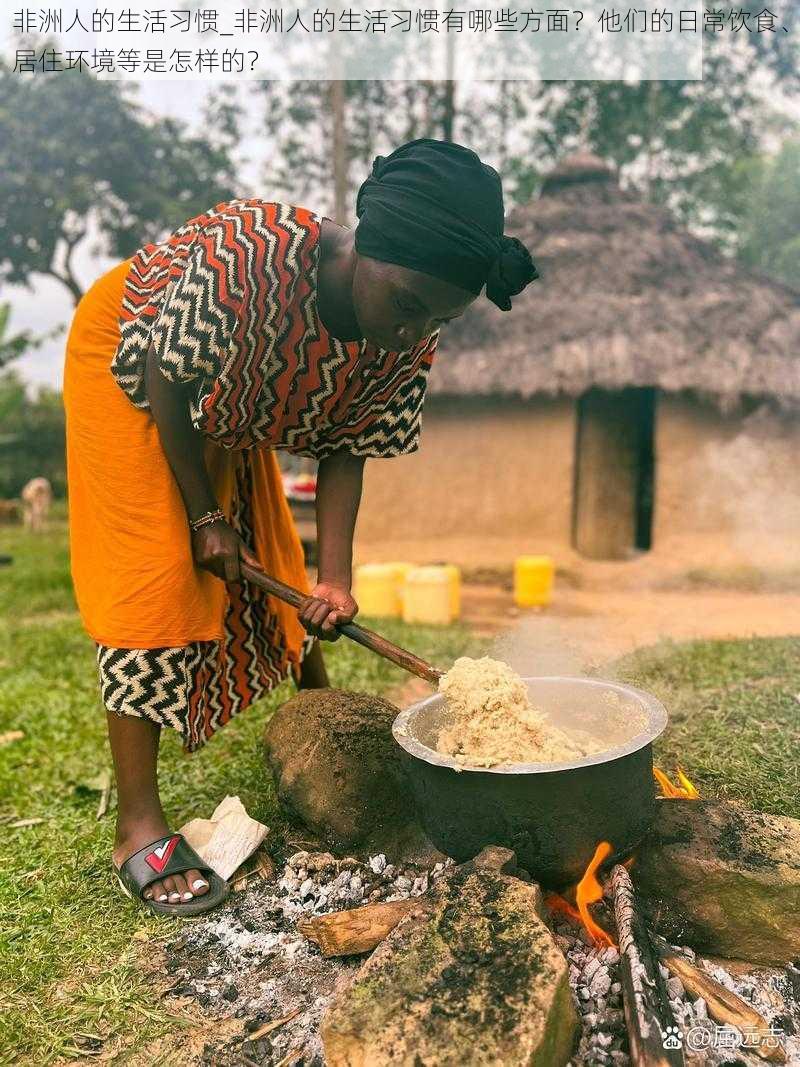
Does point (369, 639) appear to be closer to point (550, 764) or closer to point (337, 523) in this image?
point (337, 523)

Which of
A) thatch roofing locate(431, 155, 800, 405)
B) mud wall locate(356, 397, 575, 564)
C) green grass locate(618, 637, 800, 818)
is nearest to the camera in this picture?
green grass locate(618, 637, 800, 818)

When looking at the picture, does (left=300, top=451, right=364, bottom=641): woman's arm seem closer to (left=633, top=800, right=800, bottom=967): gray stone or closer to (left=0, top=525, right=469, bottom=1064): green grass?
(left=0, top=525, right=469, bottom=1064): green grass

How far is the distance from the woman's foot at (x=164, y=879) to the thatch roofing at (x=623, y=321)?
7619mm

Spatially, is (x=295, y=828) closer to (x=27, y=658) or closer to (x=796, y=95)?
(x=27, y=658)

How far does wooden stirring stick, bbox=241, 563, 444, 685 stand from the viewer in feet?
8.02

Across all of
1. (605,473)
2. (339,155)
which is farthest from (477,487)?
(339,155)

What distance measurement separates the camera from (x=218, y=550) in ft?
8.51

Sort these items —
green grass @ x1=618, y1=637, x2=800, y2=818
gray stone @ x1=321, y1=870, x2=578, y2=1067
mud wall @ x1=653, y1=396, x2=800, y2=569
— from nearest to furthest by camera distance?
1. gray stone @ x1=321, y1=870, x2=578, y2=1067
2. green grass @ x1=618, y1=637, x2=800, y2=818
3. mud wall @ x1=653, y1=396, x2=800, y2=569

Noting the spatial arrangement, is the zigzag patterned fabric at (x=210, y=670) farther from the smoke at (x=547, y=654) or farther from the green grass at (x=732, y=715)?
the green grass at (x=732, y=715)

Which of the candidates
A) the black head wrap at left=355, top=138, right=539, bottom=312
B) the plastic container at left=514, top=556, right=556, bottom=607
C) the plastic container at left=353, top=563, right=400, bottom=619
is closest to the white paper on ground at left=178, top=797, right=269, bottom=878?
the black head wrap at left=355, top=138, right=539, bottom=312

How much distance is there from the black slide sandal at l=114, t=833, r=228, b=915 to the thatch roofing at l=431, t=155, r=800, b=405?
7649mm

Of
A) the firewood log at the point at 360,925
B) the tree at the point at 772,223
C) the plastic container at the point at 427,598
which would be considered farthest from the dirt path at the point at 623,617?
the tree at the point at 772,223

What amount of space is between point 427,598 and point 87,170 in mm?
12249

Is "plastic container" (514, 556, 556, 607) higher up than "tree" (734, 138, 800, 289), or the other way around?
"tree" (734, 138, 800, 289)
